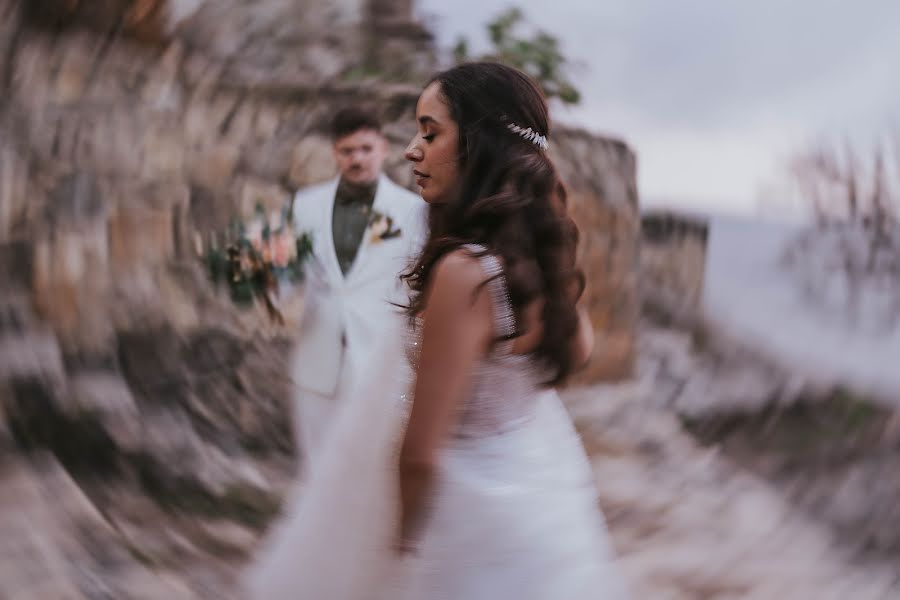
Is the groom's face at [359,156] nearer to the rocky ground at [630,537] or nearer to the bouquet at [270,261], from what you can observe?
the bouquet at [270,261]

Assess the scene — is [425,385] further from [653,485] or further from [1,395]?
[653,485]

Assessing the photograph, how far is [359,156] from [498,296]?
6.34ft

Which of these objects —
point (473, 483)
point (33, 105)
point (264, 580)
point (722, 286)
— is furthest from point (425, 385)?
point (722, 286)

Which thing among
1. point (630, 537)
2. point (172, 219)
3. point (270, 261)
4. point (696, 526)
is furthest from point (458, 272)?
point (172, 219)

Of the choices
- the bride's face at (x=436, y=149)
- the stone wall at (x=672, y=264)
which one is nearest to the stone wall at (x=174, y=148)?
the stone wall at (x=672, y=264)

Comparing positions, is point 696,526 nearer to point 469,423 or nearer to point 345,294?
point 345,294

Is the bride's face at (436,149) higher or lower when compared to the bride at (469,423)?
higher

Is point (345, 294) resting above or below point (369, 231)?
below

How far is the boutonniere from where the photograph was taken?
9.61 ft

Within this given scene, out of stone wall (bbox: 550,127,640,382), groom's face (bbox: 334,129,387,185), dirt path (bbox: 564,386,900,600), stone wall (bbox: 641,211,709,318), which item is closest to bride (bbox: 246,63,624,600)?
groom's face (bbox: 334,129,387,185)

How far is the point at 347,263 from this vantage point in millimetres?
2961

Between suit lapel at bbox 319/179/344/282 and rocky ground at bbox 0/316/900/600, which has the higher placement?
suit lapel at bbox 319/179/344/282

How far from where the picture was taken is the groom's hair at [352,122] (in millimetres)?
3072

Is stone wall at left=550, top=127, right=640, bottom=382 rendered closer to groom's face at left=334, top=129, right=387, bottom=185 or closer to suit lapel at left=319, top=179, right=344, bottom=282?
groom's face at left=334, top=129, right=387, bottom=185
